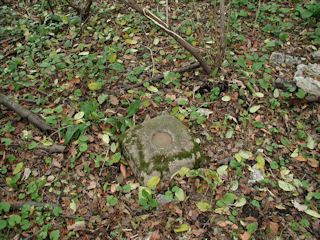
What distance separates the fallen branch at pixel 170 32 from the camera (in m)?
2.74

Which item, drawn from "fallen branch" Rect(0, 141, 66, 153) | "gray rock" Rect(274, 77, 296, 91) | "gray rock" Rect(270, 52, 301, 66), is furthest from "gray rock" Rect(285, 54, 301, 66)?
"fallen branch" Rect(0, 141, 66, 153)

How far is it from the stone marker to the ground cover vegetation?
0.11m

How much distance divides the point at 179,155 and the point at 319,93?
76.6 inches

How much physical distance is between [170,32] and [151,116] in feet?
3.27

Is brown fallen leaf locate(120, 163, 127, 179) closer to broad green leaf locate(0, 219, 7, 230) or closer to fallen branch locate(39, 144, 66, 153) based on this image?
fallen branch locate(39, 144, 66, 153)

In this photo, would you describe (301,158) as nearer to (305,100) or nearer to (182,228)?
(305,100)

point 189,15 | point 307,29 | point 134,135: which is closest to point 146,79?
point 134,135

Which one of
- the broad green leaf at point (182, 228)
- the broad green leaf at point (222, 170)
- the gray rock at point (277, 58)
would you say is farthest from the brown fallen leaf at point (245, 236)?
the gray rock at point (277, 58)

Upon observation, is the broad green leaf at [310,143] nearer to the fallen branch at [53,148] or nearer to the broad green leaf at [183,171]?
the broad green leaf at [183,171]

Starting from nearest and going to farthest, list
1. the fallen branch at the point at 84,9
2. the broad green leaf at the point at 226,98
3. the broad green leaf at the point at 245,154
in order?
the broad green leaf at the point at 245,154 → the broad green leaf at the point at 226,98 → the fallen branch at the point at 84,9

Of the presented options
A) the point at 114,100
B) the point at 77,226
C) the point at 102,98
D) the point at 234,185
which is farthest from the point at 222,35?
the point at 77,226

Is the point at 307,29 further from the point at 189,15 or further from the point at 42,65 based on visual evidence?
the point at 42,65

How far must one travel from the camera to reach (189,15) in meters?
4.26

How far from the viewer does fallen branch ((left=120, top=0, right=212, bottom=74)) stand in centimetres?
274
